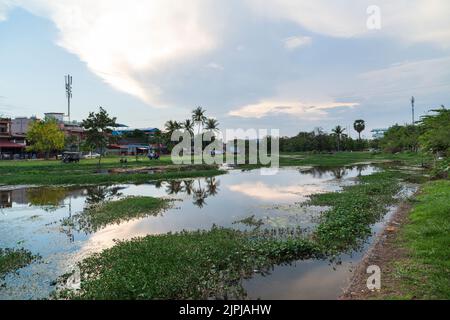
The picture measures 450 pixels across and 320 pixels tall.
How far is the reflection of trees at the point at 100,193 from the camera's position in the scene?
A: 80.7 ft

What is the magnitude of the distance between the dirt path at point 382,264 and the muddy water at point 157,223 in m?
0.47

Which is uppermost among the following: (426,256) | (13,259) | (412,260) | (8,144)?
(8,144)

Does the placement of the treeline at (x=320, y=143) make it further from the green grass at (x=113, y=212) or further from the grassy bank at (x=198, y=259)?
the grassy bank at (x=198, y=259)

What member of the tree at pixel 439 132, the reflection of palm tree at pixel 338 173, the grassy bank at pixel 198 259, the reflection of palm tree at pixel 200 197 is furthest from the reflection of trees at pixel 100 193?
the reflection of palm tree at pixel 338 173

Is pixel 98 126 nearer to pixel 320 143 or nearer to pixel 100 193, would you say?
pixel 100 193

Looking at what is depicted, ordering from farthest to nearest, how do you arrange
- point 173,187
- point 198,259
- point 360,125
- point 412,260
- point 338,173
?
1. point 360,125
2. point 338,173
3. point 173,187
4. point 198,259
5. point 412,260

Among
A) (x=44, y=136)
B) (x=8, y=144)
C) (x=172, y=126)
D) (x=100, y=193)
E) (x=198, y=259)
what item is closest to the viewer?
(x=198, y=259)

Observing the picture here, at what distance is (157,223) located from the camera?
661 inches

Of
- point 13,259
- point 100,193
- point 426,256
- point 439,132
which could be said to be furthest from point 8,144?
point 426,256

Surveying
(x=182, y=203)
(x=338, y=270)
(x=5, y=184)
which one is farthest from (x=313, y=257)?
(x=5, y=184)

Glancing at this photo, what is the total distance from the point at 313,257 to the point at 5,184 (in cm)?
3351

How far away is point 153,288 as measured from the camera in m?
8.34

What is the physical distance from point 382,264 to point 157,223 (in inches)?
419

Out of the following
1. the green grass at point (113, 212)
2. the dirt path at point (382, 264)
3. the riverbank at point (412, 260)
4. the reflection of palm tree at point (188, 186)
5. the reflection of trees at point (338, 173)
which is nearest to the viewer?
the riverbank at point (412, 260)
